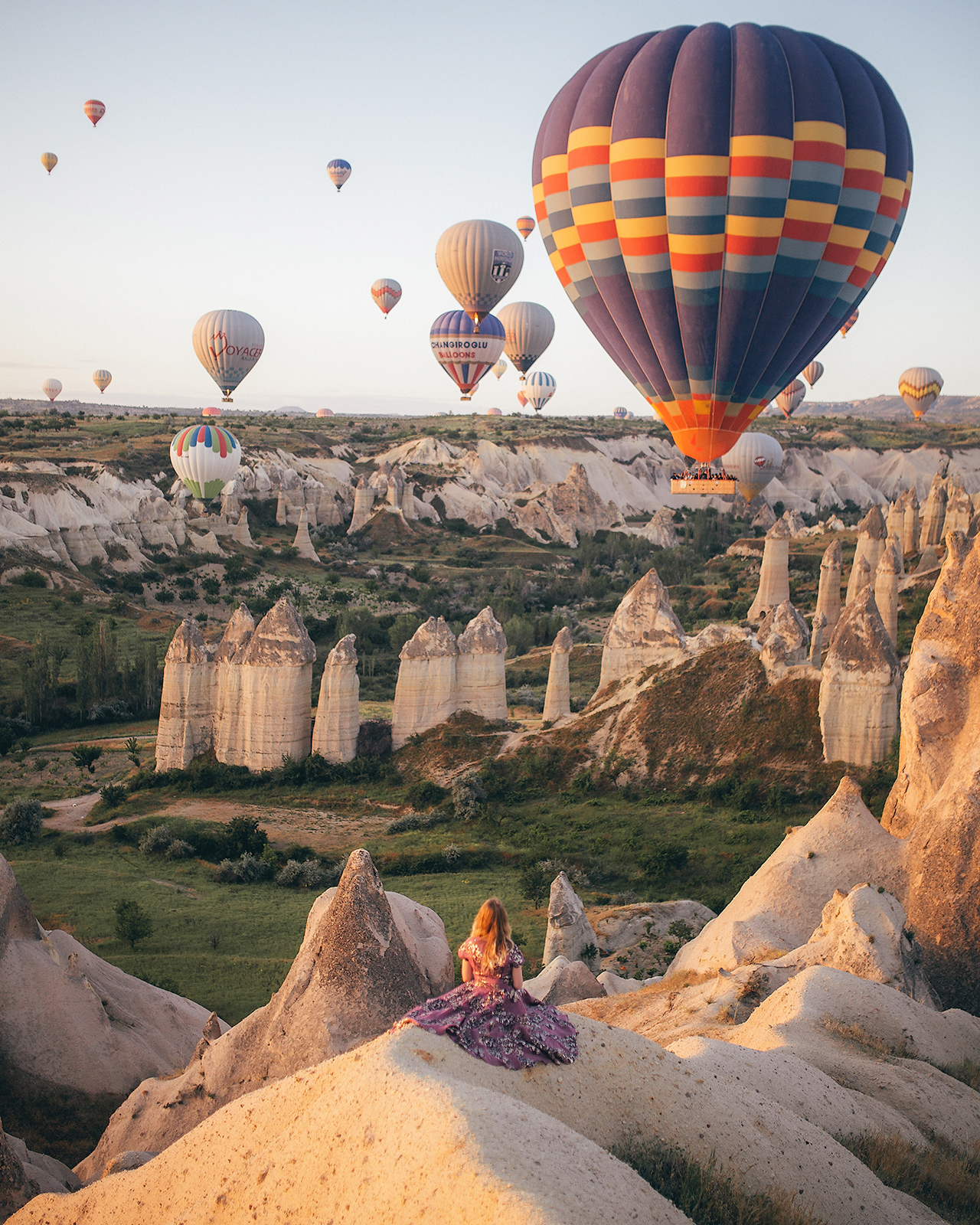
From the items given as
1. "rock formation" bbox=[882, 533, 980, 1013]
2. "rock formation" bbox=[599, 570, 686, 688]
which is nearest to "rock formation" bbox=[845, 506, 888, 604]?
"rock formation" bbox=[599, 570, 686, 688]

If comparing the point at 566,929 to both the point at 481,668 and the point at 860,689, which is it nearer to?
the point at 860,689

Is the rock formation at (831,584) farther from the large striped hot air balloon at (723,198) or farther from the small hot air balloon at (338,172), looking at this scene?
the small hot air balloon at (338,172)

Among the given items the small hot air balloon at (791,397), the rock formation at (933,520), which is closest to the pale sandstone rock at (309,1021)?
the rock formation at (933,520)

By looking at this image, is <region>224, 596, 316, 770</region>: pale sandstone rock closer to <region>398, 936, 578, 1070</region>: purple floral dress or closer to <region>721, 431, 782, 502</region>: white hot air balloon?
<region>398, 936, 578, 1070</region>: purple floral dress

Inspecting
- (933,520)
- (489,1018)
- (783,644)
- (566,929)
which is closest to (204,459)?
(933,520)

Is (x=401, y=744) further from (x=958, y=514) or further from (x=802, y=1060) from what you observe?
(x=958, y=514)

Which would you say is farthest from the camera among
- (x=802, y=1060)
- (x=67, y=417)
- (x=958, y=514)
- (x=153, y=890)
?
(x=67, y=417)

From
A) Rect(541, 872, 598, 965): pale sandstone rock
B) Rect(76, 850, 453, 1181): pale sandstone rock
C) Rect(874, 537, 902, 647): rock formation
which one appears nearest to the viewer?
Rect(76, 850, 453, 1181): pale sandstone rock

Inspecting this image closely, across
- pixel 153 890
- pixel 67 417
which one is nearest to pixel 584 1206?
pixel 153 890
